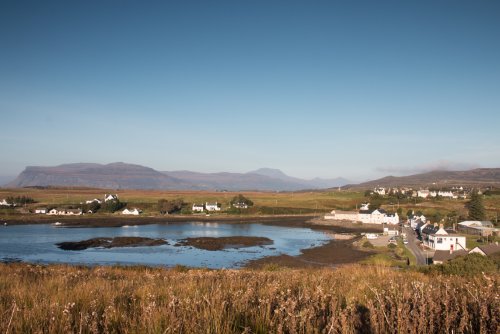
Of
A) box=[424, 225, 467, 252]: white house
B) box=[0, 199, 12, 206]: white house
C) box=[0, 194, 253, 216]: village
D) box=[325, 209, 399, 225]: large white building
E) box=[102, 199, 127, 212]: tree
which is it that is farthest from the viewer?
box=[0, 199, 12, 206]: white house

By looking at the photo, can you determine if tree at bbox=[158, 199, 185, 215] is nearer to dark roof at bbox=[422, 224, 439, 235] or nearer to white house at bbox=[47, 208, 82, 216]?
white house at bbox=[47, 208, 82, 216]

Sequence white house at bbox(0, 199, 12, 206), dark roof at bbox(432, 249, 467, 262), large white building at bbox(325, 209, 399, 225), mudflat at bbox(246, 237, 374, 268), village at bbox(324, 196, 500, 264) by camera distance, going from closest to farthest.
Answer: dark roof at bbox(432, 249, 467, 262) → village at bbox(324, 196, 500, 264) → mudflat at bbox(246, 237, 374, 268) → large white building at bbox(325, 209, 399, 225) → white house at bbox(0, 199, 12, 206)

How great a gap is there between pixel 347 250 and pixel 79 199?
11942cm

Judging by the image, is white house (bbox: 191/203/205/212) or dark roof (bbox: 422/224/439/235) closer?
dark roof (bbox: 422/224/439/235)

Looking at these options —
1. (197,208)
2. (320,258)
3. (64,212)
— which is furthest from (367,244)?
(64,212)

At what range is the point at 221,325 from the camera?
406 centimetres

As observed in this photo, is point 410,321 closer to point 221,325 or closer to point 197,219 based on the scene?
point 221,325

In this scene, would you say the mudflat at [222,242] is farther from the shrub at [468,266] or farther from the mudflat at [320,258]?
the shrub at [468,266]

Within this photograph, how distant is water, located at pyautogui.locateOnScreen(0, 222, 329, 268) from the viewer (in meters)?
47.9

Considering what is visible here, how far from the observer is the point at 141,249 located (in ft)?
192

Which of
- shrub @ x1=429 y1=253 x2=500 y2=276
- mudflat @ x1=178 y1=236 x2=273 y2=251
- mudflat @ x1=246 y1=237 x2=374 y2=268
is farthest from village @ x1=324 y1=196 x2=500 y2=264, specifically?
mudflat @ x1=178 y1=236 x2=273 y2=251

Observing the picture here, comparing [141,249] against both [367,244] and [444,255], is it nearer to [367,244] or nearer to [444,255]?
[367,244]

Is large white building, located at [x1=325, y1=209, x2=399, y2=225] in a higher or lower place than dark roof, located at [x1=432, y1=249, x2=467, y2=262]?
lower

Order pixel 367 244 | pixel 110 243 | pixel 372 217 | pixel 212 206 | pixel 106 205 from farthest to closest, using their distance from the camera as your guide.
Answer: pixel 212 206 → pixel 106 205 → pixel 372 217 → pixel 110 243 → pixel 367 244
